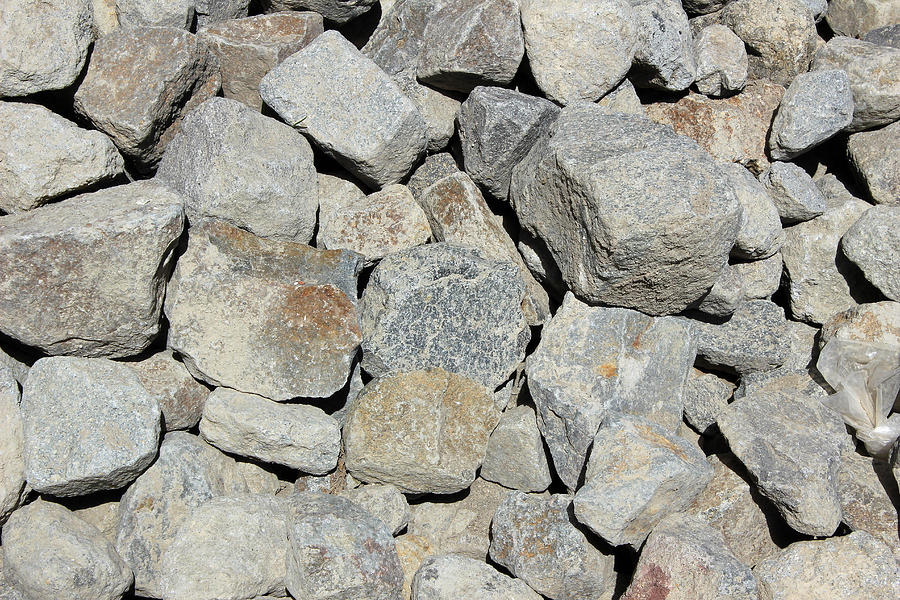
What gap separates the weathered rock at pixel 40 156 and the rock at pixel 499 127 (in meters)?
1.24

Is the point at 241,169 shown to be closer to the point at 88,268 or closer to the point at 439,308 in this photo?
the point at 88,268

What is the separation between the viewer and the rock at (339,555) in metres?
2.24

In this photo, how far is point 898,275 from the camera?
285cm

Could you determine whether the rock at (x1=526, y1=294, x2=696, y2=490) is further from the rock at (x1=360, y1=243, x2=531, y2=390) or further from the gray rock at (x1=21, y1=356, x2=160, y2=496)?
the gray rock at (x1=21, y1=356, x2=160, y2=496)

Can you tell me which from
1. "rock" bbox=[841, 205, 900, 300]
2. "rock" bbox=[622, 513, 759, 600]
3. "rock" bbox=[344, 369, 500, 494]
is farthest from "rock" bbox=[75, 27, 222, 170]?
"rock" bbox=[841, 205, 900, 300]

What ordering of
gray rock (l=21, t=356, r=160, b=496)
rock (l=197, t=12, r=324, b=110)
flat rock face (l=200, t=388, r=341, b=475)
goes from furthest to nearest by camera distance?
1. rock (l=197, t=12, r=324, b=110)
2. flat rock face (l=200, t=388, r=341, b=475)
3. gray rock (l=21, t=356, r=160, b=496)

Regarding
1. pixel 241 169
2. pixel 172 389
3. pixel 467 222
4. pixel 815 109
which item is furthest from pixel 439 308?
pixel 815 109

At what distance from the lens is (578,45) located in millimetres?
2891

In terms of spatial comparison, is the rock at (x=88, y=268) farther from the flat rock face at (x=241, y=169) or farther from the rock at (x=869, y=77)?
the rock at (x=869, y=77)

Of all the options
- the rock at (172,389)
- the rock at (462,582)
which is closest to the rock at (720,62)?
the rock at (462,582)

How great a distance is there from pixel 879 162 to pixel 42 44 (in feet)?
9.91

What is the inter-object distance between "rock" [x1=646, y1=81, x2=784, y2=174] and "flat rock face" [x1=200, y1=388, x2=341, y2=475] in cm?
174

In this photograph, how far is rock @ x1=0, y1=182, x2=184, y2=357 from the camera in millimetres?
2332

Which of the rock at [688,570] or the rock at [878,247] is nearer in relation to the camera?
the rock at [688,570]
